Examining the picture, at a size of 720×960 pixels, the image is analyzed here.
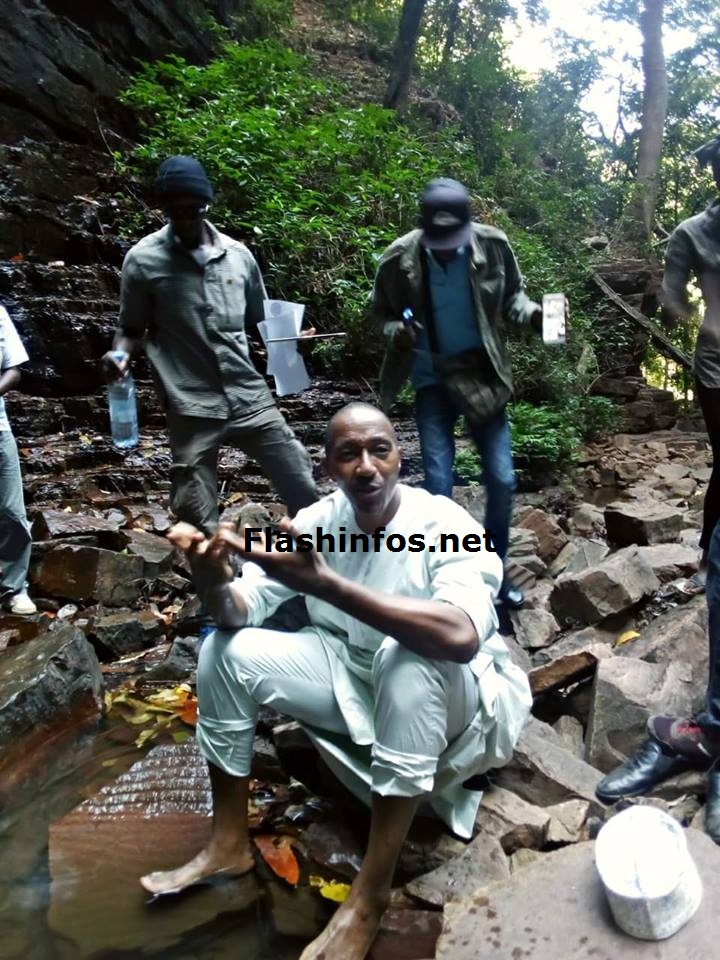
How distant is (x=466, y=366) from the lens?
3.32 m

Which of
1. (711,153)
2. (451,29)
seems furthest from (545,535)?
(451,29)

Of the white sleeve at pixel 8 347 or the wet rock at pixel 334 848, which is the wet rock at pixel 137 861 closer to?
the wet rock at pixel 334 848

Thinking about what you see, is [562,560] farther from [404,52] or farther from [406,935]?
[404,52]

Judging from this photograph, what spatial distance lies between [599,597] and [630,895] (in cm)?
Result: 220

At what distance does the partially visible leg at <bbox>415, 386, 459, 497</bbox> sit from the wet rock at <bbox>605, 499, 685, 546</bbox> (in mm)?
1902

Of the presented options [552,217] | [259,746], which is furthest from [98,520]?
[552,217]

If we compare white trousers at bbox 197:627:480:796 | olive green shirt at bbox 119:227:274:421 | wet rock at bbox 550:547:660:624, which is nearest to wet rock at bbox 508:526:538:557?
wet rock at bbox 550:547:660:624

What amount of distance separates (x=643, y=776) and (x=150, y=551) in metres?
3.50

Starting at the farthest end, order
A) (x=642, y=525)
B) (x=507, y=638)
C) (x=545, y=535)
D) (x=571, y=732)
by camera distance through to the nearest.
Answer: (x=545, y=535)
(x=642, y=525)
(x=507, y=638)
(x=571, y=732)

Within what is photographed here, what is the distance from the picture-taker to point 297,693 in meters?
2.09

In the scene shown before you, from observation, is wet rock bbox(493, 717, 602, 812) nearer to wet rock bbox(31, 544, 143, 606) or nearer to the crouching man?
the crouching man

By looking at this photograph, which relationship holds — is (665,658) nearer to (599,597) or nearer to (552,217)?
(599,597)

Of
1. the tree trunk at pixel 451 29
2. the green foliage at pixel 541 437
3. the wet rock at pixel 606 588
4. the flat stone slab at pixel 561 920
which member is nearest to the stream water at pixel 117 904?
the flat stone slab at pixel 561 920

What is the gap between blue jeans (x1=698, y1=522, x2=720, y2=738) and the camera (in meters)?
2.18
